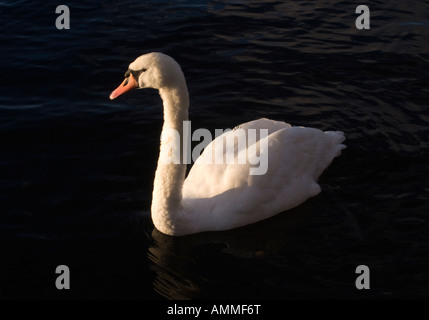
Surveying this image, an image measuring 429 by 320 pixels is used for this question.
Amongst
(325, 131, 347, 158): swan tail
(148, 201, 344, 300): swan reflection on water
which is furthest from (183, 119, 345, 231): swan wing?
(325, 131, 347, 158): swan tail

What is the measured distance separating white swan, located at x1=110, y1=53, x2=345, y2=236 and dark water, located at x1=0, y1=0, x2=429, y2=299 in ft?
0.92

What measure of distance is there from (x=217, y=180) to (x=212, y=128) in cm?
275

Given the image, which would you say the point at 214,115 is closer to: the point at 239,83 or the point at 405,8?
the point at 239,83

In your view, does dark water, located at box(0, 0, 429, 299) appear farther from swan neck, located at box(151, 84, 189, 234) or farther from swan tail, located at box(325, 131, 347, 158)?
swan neck, located at box(151, 84, 189, 234)

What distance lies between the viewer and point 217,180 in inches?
335

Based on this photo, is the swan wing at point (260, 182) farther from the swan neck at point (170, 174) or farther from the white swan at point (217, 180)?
the swan neck at point (170, 174)

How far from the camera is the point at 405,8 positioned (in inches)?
616

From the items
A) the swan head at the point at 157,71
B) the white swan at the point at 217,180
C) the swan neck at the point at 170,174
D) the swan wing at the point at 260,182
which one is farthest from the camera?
the swan wing at the point at 260,182

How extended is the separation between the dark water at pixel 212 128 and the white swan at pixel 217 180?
0.92ft

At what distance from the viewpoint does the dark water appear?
7816 mm

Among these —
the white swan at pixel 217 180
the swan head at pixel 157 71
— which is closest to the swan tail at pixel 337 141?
the white swan at pixel 217 180

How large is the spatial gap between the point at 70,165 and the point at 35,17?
276 inches

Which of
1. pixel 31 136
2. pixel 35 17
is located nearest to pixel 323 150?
pixel 31 136

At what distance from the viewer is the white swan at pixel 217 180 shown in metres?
7.46
